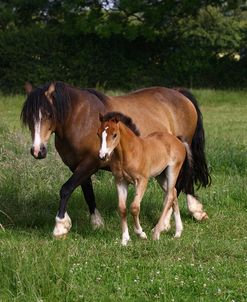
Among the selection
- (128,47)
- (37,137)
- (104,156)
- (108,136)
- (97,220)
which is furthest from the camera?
(128,47)

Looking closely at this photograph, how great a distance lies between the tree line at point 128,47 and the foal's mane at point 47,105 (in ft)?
63.5

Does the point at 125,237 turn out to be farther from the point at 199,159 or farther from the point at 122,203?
the point at 199,159

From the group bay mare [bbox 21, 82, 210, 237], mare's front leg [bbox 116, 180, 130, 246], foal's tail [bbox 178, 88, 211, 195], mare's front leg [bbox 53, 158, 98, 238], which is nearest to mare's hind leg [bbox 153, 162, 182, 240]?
mare's front leg [bbox 116, 180, 130, 246]

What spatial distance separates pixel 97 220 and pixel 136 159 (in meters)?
1.37

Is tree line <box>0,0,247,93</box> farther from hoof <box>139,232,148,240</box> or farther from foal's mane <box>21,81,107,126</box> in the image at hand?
hoof <box>139,232,148,240</box>

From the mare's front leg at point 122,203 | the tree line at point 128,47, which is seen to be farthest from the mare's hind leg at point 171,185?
the tree line at point 128,47

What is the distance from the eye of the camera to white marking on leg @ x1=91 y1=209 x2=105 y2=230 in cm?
764

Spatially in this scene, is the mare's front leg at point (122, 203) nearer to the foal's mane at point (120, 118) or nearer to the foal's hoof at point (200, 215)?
the foal's mane at point (120, 118)

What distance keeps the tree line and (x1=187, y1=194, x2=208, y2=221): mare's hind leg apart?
60.7 ft

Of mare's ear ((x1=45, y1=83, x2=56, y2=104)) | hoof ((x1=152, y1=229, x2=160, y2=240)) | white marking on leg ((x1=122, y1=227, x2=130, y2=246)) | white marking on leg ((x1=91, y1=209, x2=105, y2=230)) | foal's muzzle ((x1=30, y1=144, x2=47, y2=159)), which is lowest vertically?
white marking on leg ((x1=91, y1=209, x2=105, y2=230))

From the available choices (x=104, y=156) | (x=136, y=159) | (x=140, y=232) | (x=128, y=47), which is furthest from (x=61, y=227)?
(x=128, y=47)

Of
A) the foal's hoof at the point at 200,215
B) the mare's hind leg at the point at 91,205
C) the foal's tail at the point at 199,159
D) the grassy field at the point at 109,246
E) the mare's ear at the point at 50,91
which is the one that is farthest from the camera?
the foal's tail at the point at 199,159

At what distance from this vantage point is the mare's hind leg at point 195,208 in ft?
26.3

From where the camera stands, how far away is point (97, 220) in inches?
305
